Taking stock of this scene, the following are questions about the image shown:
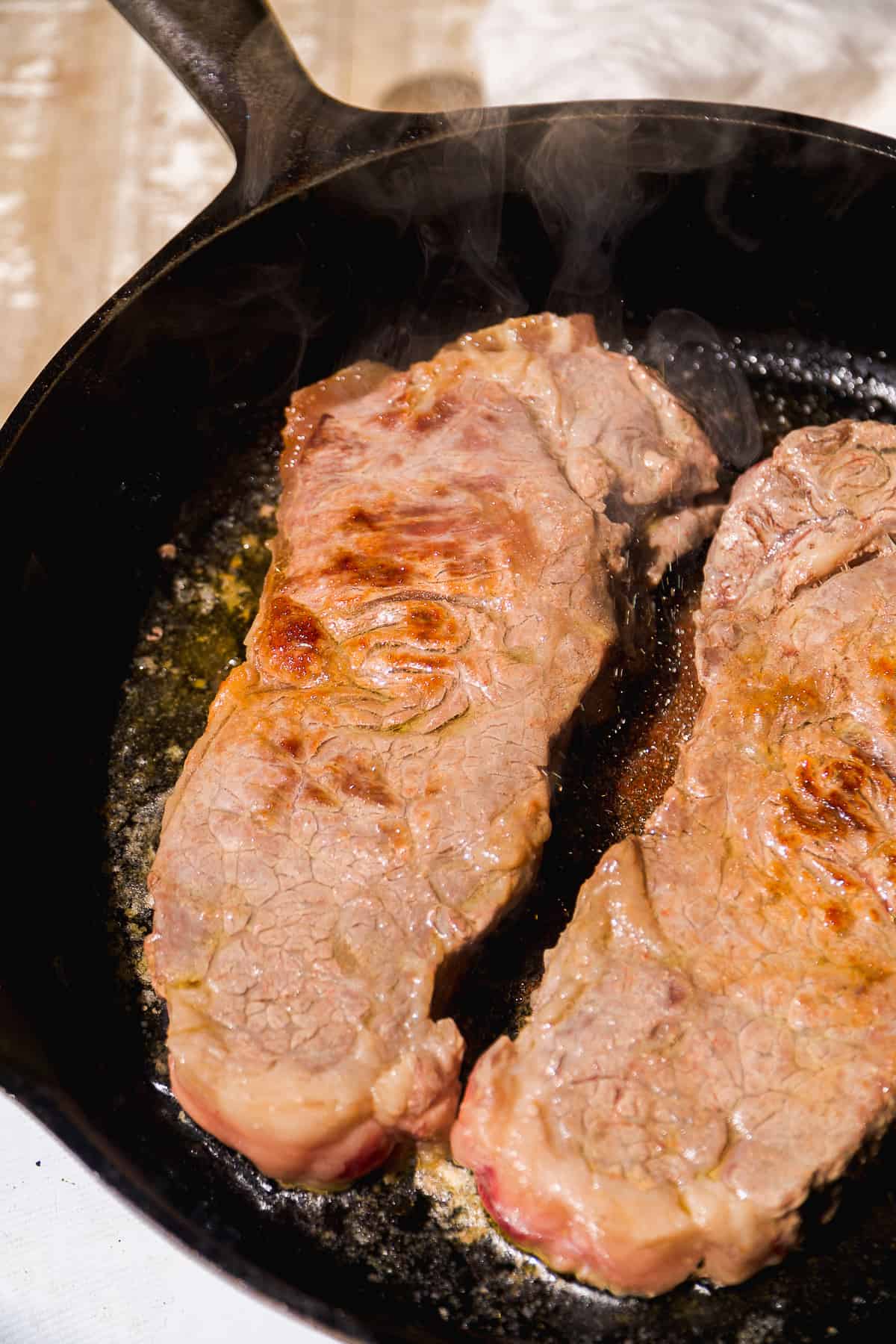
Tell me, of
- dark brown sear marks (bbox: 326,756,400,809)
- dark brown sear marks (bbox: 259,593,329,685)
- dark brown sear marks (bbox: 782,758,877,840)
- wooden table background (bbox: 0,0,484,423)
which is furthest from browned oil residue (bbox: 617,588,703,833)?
wooden table background (bbox: 0,0,484,423)

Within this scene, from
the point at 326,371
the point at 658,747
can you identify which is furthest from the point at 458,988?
the point at 326,371

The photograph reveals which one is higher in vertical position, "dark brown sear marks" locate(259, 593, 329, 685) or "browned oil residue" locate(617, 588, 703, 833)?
"browned oil residue" locate(617, 588, 703, 833)

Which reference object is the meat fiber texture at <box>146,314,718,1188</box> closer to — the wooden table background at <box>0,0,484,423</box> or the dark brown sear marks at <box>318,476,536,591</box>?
the dark brown sear marks at <box>318,476,536,591</box>

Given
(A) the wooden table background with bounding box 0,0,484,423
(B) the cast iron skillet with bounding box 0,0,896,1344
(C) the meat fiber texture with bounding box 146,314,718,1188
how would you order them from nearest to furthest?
(C) the meat fiber texture with bounding box 146,314,718,1188 → (B) the cast iron skillet with bounding box 0,0,896,1344 → (A) the wooden table background with bounding box 0,0,484,423

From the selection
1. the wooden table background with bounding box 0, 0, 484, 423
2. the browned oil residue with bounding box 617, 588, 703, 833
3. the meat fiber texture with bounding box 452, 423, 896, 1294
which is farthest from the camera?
the wooden table background with bounding box 0, 0, 484, 423

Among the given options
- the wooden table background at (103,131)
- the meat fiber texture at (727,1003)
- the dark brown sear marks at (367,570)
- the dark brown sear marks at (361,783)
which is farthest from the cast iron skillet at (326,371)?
the wooden table background at (103,131)

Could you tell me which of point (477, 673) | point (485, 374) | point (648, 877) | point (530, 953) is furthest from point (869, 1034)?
point (485, 374)

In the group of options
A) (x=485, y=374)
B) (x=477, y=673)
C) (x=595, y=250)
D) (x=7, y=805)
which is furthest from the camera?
(x=595, y=250)

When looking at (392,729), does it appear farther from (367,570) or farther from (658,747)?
(658,747)

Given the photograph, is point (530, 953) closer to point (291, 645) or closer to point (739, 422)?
point (291, 645)
